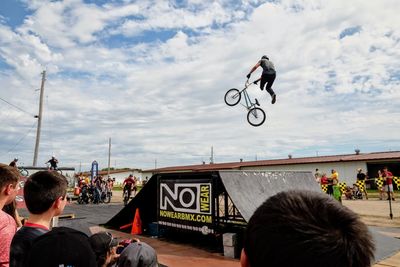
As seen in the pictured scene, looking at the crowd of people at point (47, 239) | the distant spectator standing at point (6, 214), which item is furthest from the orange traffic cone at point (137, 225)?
the distant spectator standing at point (6, 214)

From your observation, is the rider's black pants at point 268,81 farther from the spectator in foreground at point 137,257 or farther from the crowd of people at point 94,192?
the crowd of people at point 94,192

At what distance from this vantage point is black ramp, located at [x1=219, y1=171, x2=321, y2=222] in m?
7.42

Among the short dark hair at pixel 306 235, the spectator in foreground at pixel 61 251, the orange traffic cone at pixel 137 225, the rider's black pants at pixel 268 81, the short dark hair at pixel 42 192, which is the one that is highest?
the rider's black pants at pixel 268 81

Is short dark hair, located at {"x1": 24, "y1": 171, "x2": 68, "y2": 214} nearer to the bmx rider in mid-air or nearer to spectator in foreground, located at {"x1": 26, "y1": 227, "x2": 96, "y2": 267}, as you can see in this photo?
spectator in foreground, located at {"x1": 26, "y1": 227, "x2": 96, "y2": 267}

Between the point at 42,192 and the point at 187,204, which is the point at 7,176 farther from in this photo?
the point at 187,204

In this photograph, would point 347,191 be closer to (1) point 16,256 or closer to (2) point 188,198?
(2) point 188,198

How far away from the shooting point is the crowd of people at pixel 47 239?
168 centimetres

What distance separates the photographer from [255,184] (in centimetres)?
851

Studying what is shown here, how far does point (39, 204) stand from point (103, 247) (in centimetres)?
130

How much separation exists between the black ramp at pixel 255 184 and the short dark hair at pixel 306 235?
598cm

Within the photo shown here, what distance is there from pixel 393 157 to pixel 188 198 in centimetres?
2800

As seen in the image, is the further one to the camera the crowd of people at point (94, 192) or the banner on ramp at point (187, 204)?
the crowd of people at point (94, 192)

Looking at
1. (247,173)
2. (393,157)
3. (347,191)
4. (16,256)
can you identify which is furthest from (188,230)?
(393,157)

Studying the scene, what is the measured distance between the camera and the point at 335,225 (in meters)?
0.94
